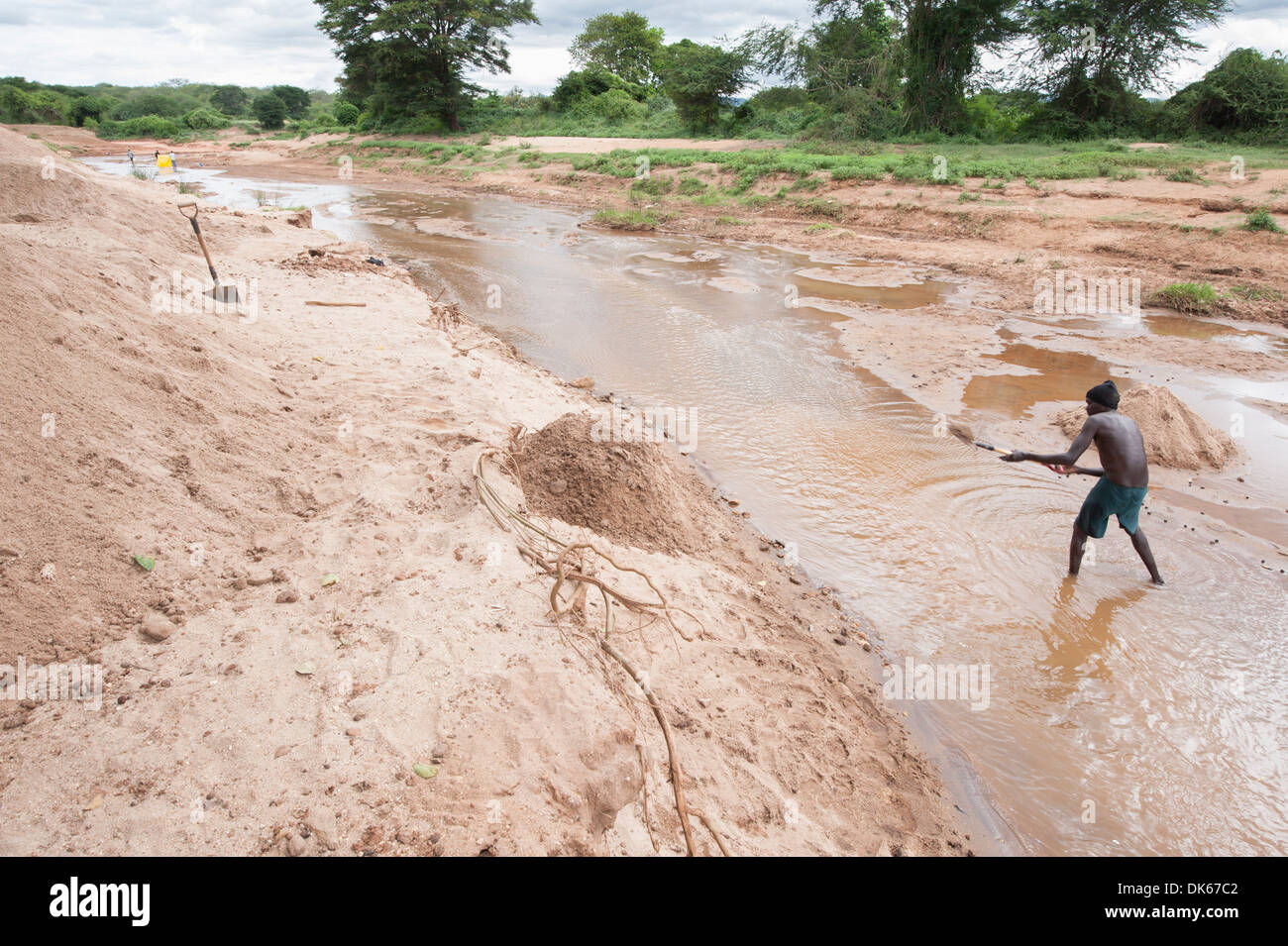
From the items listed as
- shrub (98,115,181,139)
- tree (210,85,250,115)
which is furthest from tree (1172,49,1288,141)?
tree (210,85,250,115)

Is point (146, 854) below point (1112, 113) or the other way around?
below

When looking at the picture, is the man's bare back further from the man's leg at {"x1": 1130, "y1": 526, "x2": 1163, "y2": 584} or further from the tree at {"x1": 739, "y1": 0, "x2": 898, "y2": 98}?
the tree at {"x1": 739, "y1": 0, "x2": 898, "y2": 98}

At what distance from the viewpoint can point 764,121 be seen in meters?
26.5

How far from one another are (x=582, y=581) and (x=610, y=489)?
1.15 m

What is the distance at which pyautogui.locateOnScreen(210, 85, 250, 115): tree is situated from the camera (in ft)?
195

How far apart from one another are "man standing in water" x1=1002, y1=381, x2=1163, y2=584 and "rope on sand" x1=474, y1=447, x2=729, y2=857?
294 cm

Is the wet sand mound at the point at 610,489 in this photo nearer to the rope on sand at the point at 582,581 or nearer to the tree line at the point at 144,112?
the rope on sand at the point at 582,581

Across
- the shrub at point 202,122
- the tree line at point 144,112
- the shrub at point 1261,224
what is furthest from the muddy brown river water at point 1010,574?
the shrub at point 202,122

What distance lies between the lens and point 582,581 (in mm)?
3670

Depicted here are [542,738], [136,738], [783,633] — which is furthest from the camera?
[783,633]

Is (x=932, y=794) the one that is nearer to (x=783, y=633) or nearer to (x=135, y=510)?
(x=783, y=633)

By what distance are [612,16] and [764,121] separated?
71.9 feet

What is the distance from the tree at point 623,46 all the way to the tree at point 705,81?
602 inches

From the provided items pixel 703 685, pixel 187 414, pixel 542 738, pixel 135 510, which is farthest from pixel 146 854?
pixel 187 414
